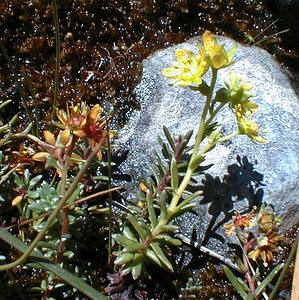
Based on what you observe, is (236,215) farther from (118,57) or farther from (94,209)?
(118,57)

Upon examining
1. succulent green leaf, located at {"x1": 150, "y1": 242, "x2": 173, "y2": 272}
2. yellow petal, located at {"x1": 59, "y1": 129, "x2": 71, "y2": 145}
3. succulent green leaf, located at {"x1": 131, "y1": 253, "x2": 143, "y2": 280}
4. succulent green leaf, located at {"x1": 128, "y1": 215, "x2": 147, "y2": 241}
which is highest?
yellow petal, located at {"x1": 59, "y1": 129, "x2": 71, "y2": 145}

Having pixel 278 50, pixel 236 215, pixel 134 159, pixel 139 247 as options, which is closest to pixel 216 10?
pixel 278 50

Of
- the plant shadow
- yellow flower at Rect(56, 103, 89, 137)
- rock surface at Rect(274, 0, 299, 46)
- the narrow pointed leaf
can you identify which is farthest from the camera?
rock surface at Rect(274, 0, 299, 46)

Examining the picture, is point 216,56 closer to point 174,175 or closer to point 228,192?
point 174,175

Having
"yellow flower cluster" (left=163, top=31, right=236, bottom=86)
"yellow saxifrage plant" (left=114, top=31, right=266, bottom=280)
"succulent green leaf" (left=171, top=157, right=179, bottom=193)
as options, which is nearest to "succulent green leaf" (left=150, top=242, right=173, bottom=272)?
"yellow saxifrage plant" (left=114, top=31, right=266, bottom=280)

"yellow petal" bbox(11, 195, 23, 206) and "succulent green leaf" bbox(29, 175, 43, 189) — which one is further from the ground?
"succulent green leaf" bbox(29, 175, 43, 189)

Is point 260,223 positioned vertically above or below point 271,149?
below

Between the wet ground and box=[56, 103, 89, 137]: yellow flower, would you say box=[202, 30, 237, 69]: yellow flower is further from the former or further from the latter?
the wet ground
